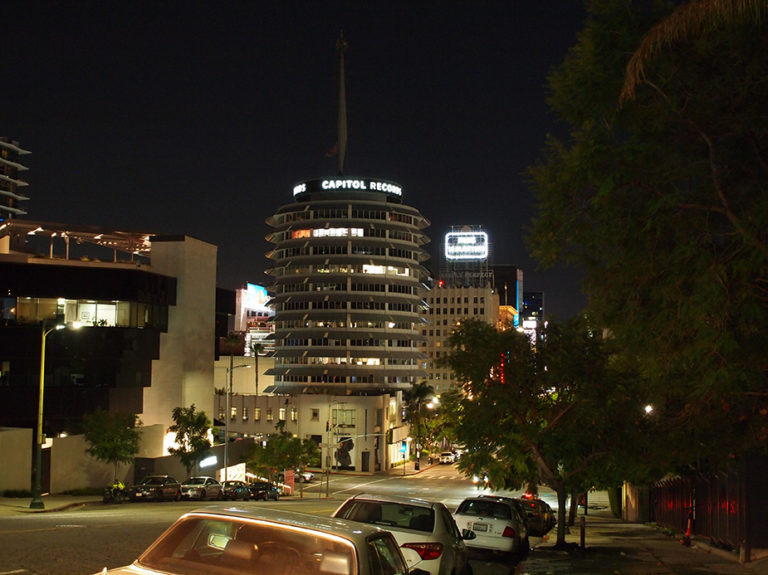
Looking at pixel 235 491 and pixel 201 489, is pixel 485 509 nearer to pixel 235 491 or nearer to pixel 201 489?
pixel 201 489

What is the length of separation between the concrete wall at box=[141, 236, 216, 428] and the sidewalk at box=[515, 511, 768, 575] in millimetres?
56833

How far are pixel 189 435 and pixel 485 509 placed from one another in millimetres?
55603

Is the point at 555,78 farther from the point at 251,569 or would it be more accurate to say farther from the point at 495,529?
the point at 251,569

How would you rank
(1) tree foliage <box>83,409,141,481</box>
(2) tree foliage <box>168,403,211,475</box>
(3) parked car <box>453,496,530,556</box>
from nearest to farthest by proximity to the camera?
(3) parked car <box>453,496,530,556</box> → (1) tree foliage <box>83,409,141,481</box> → (2) tree foliage <box>168,403,211,475</box>

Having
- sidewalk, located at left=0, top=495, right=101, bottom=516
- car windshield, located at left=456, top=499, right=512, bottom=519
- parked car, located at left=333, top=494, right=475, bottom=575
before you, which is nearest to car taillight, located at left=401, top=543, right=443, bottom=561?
parked car, located at left=333, top=494, right=475, bottom=575

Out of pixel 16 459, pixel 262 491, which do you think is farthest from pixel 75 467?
pixel 262 491

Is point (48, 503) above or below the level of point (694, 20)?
below

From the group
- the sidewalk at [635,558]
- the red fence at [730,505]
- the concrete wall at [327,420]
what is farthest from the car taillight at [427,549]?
the concrete wall at [327,420]

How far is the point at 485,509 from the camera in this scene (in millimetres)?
20031

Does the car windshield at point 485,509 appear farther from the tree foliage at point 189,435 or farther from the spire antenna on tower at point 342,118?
the spire antenna on tower at point 342,118

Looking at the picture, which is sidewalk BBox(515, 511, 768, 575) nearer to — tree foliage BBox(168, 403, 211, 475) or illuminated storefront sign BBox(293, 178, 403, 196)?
tree foliage BBox(168, 403, 211, 475)

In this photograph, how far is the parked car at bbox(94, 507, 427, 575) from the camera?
21.7 feet

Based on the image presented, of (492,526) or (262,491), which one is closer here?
(492,526)

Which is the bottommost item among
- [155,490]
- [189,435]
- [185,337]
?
[155,490]
